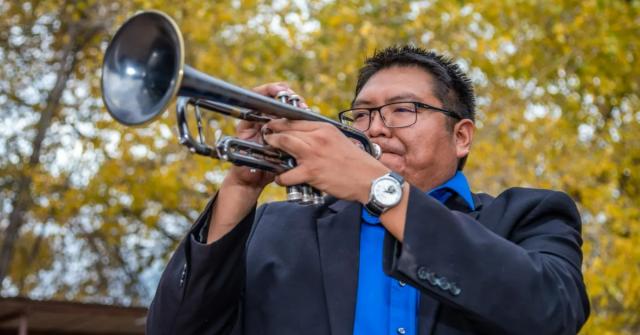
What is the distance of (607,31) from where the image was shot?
30.7 feet

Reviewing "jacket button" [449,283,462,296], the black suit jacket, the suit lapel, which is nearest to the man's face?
the black suit jacket

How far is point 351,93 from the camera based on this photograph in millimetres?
8852

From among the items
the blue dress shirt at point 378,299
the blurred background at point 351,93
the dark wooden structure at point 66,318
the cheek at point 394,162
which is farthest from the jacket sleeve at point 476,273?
the dark wooden structure at point 66,318

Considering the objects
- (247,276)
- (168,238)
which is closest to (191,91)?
(247,276)

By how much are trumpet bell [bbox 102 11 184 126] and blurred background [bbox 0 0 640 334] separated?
18.1 ft

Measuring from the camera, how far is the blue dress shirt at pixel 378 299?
7.99ft

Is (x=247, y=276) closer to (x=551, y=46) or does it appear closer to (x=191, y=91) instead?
(x=191, y=91)

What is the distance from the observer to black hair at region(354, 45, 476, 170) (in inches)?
118

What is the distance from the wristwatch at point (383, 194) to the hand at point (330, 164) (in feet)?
0.05

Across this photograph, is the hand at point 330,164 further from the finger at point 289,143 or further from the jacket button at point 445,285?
the jacket button at point 445,285

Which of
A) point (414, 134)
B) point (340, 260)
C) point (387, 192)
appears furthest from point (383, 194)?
point (414, 134)

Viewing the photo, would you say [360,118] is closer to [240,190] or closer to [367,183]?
[240,190]

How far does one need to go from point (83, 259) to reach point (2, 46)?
11.9 feet

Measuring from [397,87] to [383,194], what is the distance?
30.3 inches
